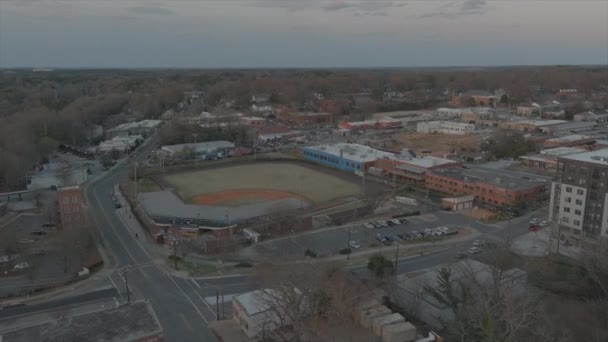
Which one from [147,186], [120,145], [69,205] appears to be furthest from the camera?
[120,145]

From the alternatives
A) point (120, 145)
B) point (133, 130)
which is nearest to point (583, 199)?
point (120, 145)

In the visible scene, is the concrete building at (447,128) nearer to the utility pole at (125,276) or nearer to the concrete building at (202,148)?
the concrete building at (202,148)

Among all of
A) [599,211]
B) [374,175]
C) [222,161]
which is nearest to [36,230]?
[222,161]

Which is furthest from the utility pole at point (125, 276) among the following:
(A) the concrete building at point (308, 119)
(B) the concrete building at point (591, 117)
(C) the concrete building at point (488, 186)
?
(B) the concrete building at point (591, 117)

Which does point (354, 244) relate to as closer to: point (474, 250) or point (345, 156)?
point (474, 250)

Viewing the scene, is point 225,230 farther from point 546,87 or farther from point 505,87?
point 546,87
